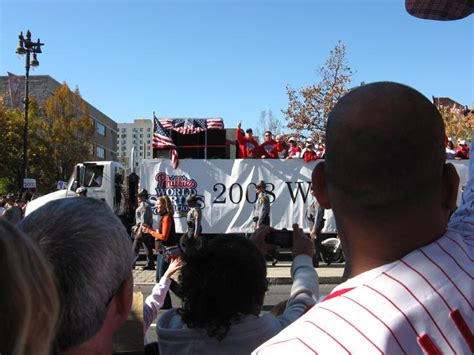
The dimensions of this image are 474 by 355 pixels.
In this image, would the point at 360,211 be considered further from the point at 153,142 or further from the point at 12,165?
the point at 12,165

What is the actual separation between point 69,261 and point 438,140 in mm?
918

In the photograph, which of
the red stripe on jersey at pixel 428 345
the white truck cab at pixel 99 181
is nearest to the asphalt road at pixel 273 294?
the red stripe on jersey at pixel 428 345

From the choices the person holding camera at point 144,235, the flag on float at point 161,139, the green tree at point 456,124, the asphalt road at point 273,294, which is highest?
the green tree at point 456,124

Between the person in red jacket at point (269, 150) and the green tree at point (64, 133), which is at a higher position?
the green tree at point (64, 133)

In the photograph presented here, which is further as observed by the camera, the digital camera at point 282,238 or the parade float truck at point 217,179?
the parade float truck at point 217,179

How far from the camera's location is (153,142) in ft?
56.7

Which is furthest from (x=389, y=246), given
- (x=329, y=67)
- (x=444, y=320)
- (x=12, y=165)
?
(x=12, y=165)

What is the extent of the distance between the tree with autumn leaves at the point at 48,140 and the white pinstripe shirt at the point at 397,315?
42878 millimetres

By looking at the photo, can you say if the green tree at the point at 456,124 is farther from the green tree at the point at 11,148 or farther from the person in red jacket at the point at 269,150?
the green tree at the point at 11,148

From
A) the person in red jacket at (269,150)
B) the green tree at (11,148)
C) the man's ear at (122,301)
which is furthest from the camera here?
the green tree at (11,148)

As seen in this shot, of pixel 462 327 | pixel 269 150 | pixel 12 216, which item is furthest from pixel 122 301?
pixel 269 150

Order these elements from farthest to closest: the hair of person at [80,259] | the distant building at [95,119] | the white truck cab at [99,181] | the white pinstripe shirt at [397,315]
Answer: the distant building at [95,119]
the white truck cab at [99,181]
the hair of person at [80,259]
the white pinstripe shirt at [397,315]

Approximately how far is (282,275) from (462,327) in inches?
403

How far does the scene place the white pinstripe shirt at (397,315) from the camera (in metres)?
1.01
